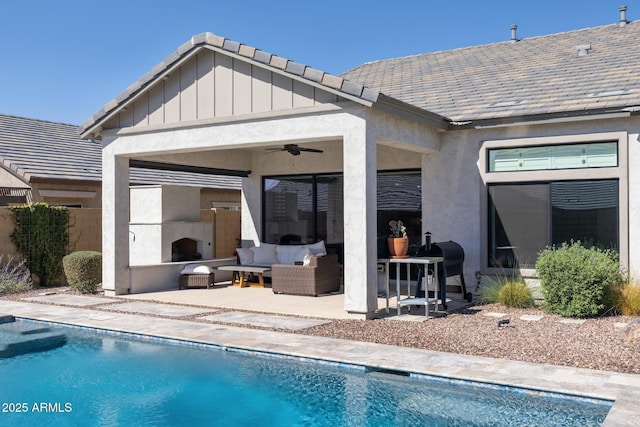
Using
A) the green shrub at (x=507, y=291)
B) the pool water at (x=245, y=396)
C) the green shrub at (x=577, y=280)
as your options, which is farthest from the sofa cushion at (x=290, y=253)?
the pool water at (x=245, y=396)

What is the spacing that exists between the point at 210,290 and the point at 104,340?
5.21 metres

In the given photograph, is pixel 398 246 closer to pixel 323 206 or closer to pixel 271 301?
pixel 271 301

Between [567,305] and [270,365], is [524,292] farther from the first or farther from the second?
[270,365]

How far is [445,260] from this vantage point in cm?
1098

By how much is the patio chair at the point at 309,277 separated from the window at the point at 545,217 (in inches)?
135

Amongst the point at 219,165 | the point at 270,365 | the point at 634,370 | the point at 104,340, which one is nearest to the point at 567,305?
the point at 634,370

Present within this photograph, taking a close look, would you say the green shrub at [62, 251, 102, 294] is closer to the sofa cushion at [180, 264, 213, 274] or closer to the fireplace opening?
the sofa cushion at [180, 264, 213, 274]

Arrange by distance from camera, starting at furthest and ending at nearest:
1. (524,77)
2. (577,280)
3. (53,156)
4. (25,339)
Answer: (53,156) → (524,77) → (577,280) → (25,339)

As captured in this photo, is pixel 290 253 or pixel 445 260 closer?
pixel 445 260

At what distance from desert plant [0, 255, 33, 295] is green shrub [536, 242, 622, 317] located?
11708 mm

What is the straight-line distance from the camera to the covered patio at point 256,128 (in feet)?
32.5

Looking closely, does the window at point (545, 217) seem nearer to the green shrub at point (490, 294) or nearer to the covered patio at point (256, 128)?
the green shrub at point (490, 294)

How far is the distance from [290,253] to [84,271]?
15.9 ft

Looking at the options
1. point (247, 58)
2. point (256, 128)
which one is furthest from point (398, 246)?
point (247, 58)
